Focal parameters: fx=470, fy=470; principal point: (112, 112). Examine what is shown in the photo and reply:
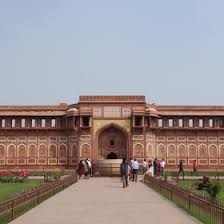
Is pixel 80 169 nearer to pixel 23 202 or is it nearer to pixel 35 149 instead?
pixel 23 202

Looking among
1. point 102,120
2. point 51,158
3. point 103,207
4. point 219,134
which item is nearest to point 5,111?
point 51,158

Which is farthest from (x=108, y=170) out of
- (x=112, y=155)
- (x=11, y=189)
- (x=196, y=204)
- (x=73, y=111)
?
(x=196, y=204)

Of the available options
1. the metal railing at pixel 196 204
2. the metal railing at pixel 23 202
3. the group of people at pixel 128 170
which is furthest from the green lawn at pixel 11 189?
the metal railing at pixel 196 204

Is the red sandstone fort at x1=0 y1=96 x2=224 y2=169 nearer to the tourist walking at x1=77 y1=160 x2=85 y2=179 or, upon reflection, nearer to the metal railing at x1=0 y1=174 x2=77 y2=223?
the tourist walking at x1=77 y1=160 x2=85 y2=179

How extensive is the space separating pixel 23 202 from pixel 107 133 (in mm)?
33961

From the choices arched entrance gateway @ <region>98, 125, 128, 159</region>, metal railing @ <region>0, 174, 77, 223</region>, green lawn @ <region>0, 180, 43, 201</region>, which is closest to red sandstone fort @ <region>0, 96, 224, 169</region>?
arched entrance gateway @ <region>98, 125, 128, 159</region>

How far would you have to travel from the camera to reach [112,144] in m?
45.9

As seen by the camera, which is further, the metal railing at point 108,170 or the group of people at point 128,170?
the metal railing at point 108,170

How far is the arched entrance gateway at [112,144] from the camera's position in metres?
Answer: 45.5

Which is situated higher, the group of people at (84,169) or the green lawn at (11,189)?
the group of people at (84,169)

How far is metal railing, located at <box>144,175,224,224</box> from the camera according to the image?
891cm

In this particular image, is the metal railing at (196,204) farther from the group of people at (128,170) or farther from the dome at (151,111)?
the dome at (151,111)

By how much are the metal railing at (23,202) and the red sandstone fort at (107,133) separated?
27.2 meters

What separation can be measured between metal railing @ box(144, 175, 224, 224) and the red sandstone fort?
2733 centimetres
